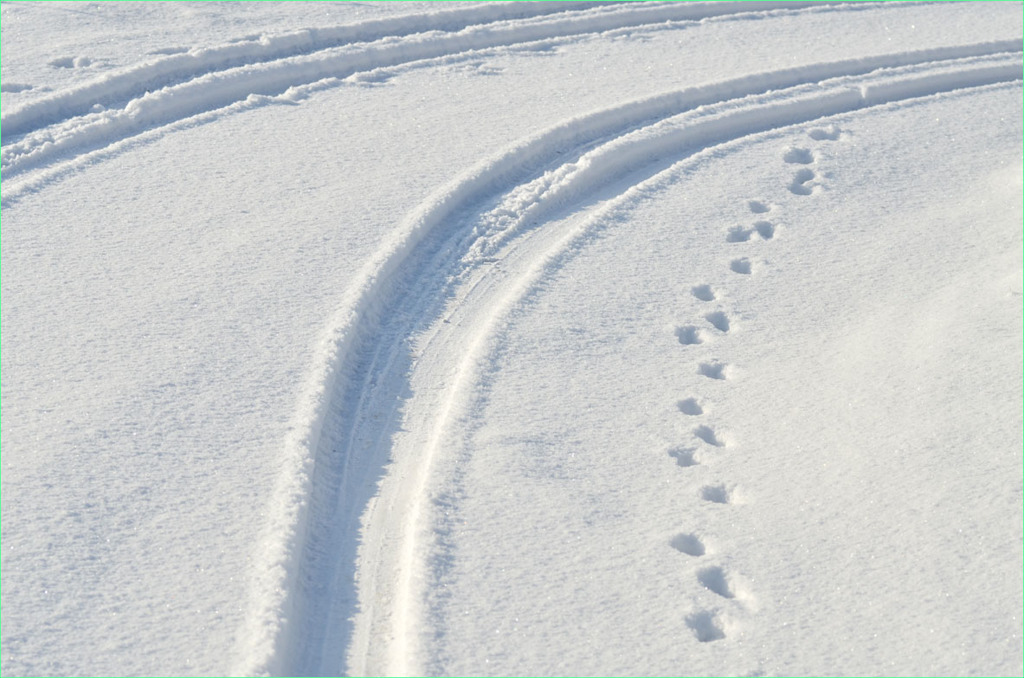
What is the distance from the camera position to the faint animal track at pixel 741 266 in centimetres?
402

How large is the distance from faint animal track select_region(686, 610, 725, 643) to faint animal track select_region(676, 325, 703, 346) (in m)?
1.18

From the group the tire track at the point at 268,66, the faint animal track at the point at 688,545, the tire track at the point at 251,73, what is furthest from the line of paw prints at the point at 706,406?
the tire track at the point at 268,66

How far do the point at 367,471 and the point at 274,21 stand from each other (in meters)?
Result: 3.21

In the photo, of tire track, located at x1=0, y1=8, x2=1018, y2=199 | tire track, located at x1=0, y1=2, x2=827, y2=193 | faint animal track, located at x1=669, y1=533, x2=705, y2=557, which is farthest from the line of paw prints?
tire track, located at x1=0, y1=2, x2=827, y2=193

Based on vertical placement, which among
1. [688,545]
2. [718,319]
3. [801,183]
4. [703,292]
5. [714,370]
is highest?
[801,183]

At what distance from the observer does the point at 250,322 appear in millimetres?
3582

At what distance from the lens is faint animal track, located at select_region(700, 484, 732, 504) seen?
3.04 meters

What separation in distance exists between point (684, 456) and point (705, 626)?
24.8 inches

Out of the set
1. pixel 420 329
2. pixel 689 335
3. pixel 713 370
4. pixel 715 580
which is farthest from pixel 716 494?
pixel 420 329

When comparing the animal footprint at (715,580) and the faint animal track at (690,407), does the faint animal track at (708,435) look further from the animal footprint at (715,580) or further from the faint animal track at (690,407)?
the animal footprint at (715,580)

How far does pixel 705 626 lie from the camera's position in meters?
2.65

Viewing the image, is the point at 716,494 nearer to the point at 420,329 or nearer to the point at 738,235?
the point at 420,329

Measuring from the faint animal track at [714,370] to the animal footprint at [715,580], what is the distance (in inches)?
33.9

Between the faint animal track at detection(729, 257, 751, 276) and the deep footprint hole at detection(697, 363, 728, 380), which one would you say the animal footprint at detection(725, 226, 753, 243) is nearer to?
the faint animal track at detection(729, 257, 751, 276)
